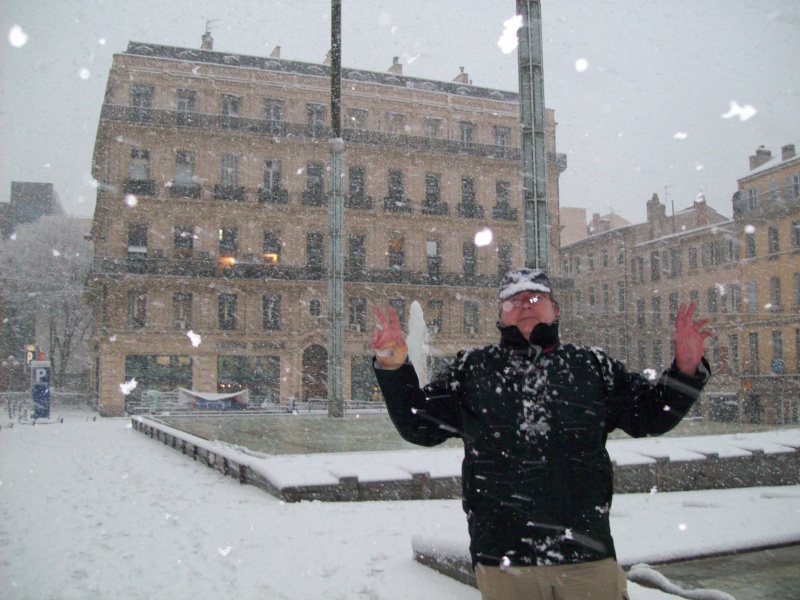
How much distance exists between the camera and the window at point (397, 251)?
38.6 m

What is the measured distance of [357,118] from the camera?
3903 cm

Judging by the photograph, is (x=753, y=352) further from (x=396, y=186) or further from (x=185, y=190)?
(x=185, y=190)

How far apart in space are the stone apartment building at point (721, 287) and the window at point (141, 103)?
26667mm

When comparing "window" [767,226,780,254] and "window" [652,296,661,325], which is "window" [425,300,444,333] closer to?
"window" [652,296,661,325]

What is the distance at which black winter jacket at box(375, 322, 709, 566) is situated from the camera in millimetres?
2838

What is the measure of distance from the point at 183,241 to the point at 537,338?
1354 inches

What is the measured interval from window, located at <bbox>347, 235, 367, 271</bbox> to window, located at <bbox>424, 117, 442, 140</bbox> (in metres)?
7.03

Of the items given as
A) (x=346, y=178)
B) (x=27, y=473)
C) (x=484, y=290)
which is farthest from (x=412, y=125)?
(x=27, y=473)

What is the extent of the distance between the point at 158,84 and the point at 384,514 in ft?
107

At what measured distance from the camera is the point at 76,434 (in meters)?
20.8

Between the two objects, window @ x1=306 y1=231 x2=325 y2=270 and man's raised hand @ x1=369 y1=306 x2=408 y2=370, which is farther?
window @ x1=306 y1=231 x2=325 y2=270

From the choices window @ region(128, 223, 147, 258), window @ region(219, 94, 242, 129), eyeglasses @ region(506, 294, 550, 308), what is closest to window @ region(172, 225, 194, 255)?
window @ region(128, 223, 147, 258)

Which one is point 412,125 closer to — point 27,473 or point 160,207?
point 160,207

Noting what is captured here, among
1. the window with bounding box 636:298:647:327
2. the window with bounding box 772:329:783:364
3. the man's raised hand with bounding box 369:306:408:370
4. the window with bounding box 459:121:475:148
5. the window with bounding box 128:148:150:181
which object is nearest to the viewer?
the man's raised hand with bounding box 369:306:408:370
